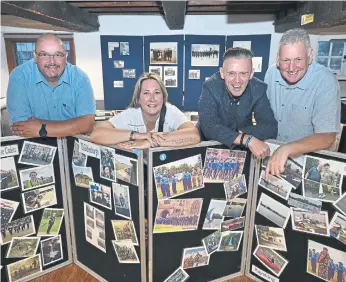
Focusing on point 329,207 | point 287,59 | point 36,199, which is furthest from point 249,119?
point 36,199

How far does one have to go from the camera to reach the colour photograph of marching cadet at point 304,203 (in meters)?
1.44

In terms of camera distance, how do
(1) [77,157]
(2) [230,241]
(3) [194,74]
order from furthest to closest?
(3) [194,74] → (2) [230,241] → (1) [77,157]

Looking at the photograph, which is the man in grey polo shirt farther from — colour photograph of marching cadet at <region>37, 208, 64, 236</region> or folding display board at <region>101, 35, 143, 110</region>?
folding display board at <region>101, 35, 143, 110</region>

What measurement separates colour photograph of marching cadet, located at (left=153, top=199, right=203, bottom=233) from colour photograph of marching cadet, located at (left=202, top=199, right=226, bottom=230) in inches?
2.3

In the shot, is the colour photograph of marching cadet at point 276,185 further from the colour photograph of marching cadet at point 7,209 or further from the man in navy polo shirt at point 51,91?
the colour photograph of marching cadet at point 7,209

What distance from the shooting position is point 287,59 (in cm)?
150

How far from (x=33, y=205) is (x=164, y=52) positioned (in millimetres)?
3697

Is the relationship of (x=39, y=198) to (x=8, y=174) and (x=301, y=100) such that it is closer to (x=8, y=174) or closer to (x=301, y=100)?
(x=8, y=174)

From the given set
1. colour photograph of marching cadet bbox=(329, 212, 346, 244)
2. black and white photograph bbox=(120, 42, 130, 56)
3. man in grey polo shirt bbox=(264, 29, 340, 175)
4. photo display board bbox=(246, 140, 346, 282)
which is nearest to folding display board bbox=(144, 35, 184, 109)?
black and white photograph bbox=(120, 42, 130, 56)

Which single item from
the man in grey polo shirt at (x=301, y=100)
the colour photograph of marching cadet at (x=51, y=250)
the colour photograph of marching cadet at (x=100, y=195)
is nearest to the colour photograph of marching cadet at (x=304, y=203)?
the man in grey polo shirt at (x=301, y=100)

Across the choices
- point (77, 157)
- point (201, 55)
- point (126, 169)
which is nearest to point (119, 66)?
point (201, 55)

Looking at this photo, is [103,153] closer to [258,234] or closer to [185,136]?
[185,136]

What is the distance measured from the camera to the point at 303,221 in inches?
59.6

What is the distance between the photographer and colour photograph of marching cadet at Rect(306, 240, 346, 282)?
1.47 m
